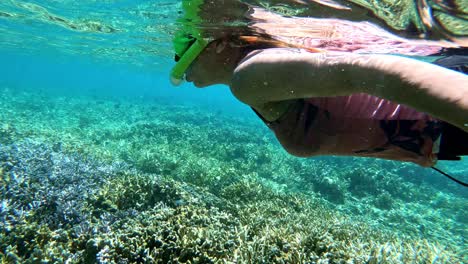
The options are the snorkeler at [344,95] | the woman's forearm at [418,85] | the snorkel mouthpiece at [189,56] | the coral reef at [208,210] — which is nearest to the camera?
the woman's forearm at [418,85]

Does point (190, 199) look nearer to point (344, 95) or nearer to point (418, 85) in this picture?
point (344, 95)

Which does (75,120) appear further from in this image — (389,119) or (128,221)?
(389,119)

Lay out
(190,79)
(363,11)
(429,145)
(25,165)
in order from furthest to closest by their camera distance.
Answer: (25,165)
(363,11)
(190,79)
(429,145)

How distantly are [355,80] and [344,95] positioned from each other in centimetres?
20

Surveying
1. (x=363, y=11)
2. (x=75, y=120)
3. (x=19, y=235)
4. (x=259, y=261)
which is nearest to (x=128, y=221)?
(x=19, y=235)

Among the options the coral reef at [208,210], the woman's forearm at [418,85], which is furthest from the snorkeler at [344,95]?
the coral reef at [208,210]

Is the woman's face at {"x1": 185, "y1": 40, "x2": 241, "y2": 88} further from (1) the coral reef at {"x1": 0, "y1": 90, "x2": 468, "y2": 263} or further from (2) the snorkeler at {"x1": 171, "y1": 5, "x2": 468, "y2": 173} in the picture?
(1) the coral reef at {"x1": 0, "y1": 90, "x2": 468, "y2": 263}

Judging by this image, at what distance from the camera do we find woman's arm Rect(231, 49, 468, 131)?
1.51 m

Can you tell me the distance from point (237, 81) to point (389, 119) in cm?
174

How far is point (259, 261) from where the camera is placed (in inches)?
190

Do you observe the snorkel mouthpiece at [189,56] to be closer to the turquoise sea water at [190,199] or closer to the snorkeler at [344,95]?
the snorkeler at [344,95]

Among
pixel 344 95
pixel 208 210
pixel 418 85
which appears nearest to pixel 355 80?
pixel 344 95

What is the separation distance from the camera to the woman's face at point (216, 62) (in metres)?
3.71

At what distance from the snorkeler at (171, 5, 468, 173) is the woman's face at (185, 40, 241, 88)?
1 cm
